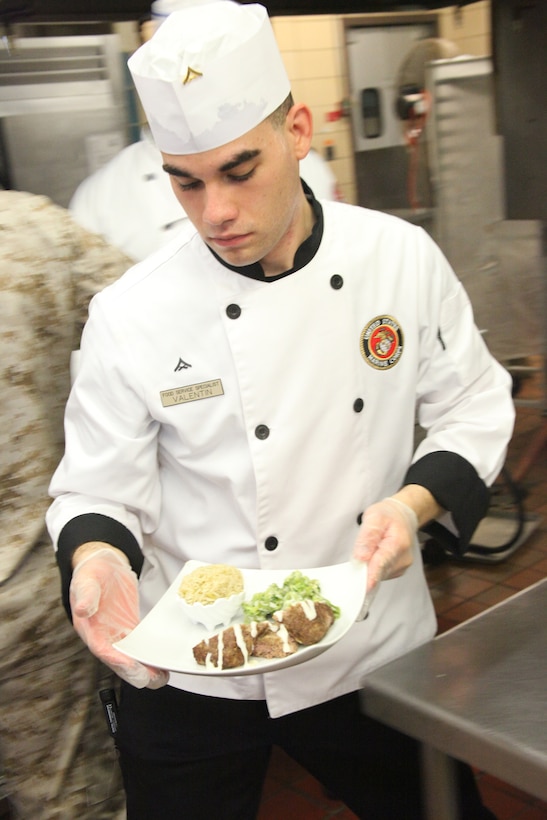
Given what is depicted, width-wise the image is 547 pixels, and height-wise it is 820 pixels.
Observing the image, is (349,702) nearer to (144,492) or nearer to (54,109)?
(144,492)

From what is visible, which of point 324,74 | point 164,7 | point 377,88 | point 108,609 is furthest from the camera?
point 324,74

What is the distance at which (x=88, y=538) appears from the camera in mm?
1422

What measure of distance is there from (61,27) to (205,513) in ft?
5.31

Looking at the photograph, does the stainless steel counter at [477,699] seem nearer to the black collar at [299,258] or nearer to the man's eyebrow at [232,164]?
the black collar at [299,258]

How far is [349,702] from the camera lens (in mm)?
1594

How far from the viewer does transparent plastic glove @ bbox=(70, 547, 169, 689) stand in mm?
1263

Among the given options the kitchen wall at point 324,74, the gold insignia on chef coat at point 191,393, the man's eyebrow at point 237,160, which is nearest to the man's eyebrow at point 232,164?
the man's eyebrow at point 237,160

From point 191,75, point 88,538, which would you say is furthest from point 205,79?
point 88,538

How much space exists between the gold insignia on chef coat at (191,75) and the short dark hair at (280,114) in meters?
0.12

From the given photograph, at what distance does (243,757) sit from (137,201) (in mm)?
1515

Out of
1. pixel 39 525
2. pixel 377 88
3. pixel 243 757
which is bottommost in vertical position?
pixel 377 88

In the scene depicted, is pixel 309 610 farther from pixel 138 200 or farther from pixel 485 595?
pixel 485 595

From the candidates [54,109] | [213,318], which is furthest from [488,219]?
[213,318]

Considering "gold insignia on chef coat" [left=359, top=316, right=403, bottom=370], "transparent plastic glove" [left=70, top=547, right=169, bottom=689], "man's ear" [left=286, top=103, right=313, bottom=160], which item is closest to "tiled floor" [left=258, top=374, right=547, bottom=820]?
"transparent plastic glove" [left=70, top=547, right=169, bottom=689]
